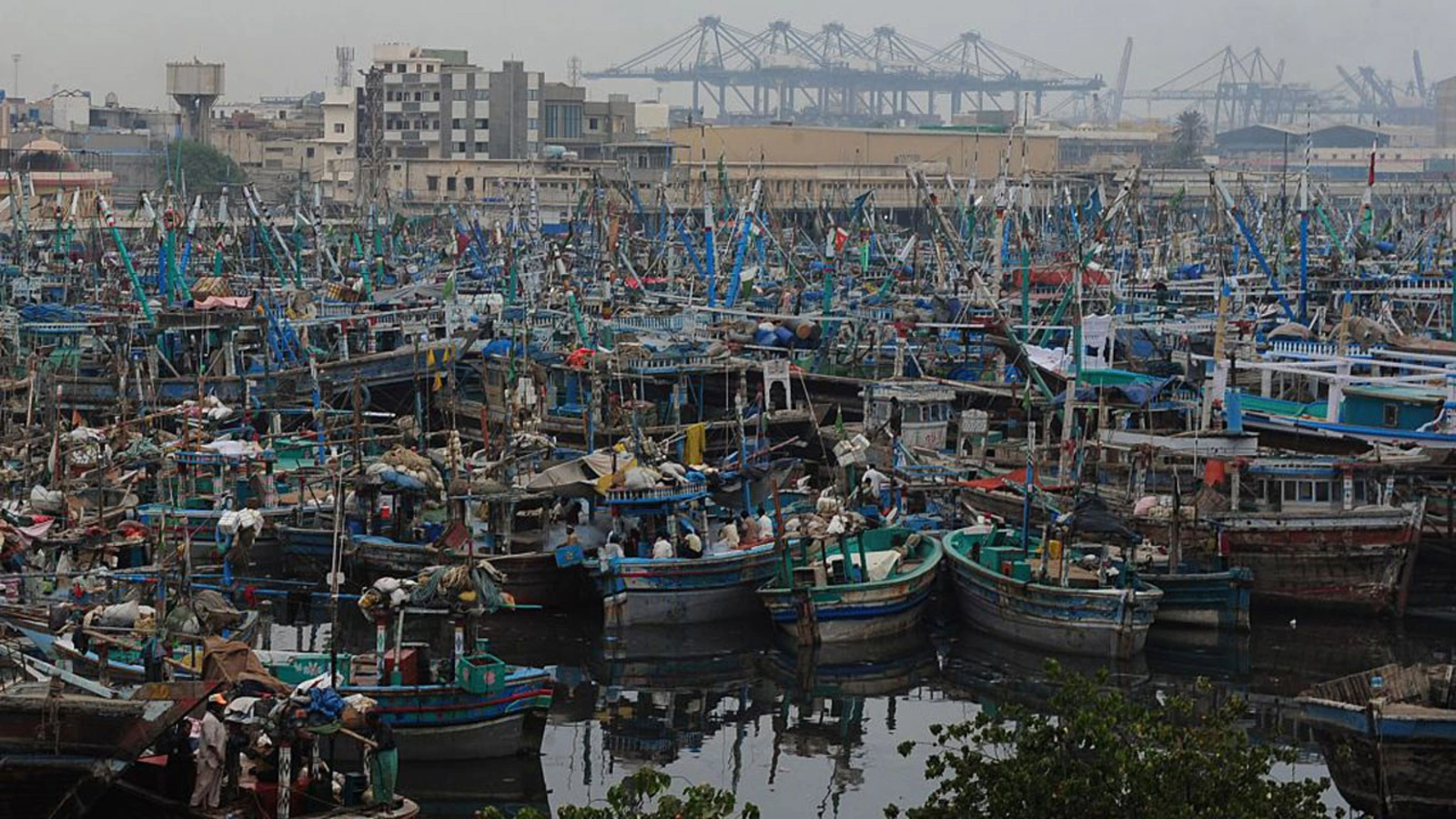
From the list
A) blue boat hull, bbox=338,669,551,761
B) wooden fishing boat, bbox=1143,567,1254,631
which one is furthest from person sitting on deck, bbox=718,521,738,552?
blue boat hull, bbox=338,669,551,761

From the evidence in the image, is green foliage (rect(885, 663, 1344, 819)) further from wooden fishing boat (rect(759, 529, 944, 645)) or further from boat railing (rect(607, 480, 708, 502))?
boat railing (rect(607, 480, 708, 502))

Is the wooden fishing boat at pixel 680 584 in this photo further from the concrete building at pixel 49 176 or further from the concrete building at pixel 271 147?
the concrete building at pixel 271 147

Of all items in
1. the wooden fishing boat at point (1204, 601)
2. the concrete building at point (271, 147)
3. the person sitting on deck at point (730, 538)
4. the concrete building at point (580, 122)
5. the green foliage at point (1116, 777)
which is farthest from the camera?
the concrete building at point (271, 147)

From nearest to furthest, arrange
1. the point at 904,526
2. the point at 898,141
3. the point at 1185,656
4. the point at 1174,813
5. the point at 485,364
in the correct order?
the point at 1174,813
the point at 1185,656
the point at 904,526
the point at 485,364
the point at 898,141

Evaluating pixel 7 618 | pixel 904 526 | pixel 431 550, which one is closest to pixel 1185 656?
pixel 904 526

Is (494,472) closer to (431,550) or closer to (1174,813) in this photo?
(431,550)

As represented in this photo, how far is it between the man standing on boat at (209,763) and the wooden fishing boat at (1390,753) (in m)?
9.33

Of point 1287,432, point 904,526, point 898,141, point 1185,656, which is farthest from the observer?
point 898,141

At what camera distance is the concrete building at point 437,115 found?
99.4 m

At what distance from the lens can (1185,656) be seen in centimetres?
2817

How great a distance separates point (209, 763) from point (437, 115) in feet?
272

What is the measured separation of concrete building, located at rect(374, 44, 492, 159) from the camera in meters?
99.4

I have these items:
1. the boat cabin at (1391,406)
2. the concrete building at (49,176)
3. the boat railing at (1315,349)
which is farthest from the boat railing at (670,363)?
the concrete building at (49,176)

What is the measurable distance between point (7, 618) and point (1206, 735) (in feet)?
40.6
